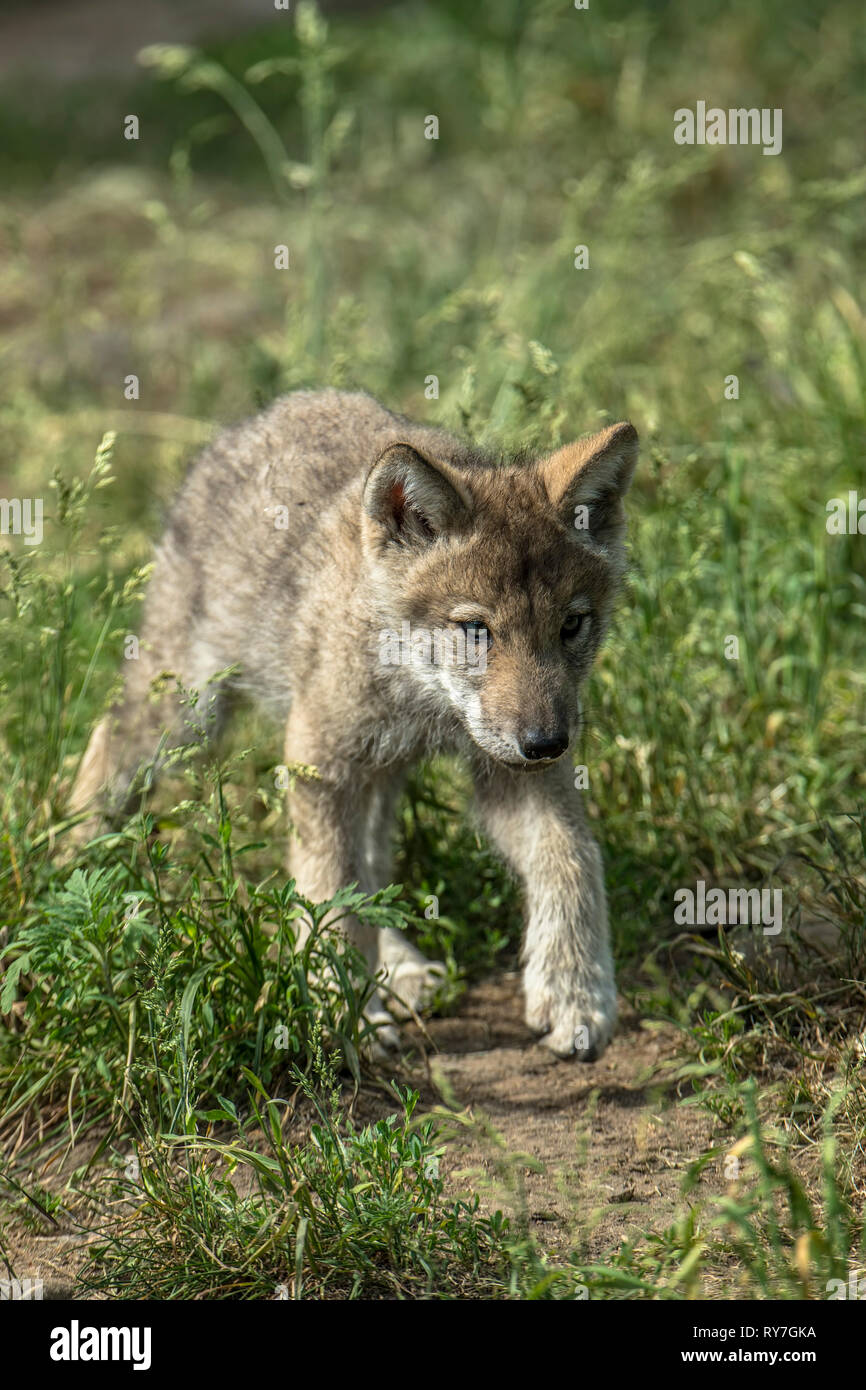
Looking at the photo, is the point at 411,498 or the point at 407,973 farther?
the point at 407,973

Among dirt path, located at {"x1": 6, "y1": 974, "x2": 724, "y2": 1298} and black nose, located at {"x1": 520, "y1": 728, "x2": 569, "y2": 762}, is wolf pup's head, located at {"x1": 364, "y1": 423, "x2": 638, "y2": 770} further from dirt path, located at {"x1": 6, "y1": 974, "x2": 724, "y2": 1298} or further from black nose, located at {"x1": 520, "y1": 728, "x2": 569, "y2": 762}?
dirt path, located at {"x1": 6, "y1": 974, "x2": 724, "y2": 1298}

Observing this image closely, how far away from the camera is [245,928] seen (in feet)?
13.1

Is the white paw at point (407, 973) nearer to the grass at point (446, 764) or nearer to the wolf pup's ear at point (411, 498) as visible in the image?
the grass at point (446, 764)

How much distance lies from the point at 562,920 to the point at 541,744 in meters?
0.71

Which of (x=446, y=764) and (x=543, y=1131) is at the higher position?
(x=446, y=764)

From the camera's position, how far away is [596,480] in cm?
436

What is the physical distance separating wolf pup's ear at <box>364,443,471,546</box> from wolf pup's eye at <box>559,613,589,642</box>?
1.40 ft

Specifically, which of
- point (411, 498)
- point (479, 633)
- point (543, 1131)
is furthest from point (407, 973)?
point (411, 498)

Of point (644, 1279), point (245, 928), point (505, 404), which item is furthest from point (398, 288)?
point (644, 1279)

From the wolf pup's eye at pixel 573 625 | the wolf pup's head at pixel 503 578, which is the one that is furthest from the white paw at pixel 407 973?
the wolf pup's eye at pixel 573 625

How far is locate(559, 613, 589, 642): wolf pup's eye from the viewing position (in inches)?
168

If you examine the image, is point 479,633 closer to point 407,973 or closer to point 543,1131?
point 407,973

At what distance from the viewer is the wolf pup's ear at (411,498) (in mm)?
4184

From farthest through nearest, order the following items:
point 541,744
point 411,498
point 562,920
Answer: point 562,920 → point 411,498 → point 541,744
